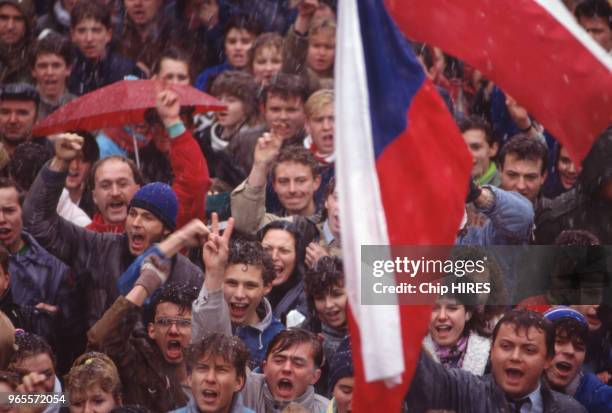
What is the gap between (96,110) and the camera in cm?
991

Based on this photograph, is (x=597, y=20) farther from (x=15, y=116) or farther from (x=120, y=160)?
(x=15, y=116)

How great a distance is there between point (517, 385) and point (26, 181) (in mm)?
3523

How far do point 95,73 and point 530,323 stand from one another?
513 cm

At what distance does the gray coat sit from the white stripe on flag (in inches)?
106

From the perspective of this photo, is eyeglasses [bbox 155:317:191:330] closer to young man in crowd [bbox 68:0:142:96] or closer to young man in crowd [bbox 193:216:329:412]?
young man in crowd [bbox 193:216:329:412]

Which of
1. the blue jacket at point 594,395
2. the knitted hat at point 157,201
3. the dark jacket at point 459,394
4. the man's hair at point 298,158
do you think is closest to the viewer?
the dark jacket at point 459,394

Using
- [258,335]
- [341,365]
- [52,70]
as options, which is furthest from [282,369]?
[52,70]

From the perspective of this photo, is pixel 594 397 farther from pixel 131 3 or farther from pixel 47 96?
pixel 131 3

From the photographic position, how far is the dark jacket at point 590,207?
352 inches

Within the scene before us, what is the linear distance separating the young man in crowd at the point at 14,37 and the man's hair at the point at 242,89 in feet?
4.70

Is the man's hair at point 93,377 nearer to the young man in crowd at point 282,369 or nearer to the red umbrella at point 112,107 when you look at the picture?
the young man in crowd at point 282,369

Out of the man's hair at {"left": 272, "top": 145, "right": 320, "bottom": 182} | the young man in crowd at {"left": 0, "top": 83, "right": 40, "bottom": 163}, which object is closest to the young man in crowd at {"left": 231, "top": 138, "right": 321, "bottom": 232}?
the man's hair at {"left": 272, "top": 145, "right": 320, "bottom": 182}

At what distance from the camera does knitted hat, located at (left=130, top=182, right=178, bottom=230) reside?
8922mm

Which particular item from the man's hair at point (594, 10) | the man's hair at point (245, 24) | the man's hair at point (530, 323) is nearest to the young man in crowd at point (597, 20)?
the man's hair at point (594, 10)
